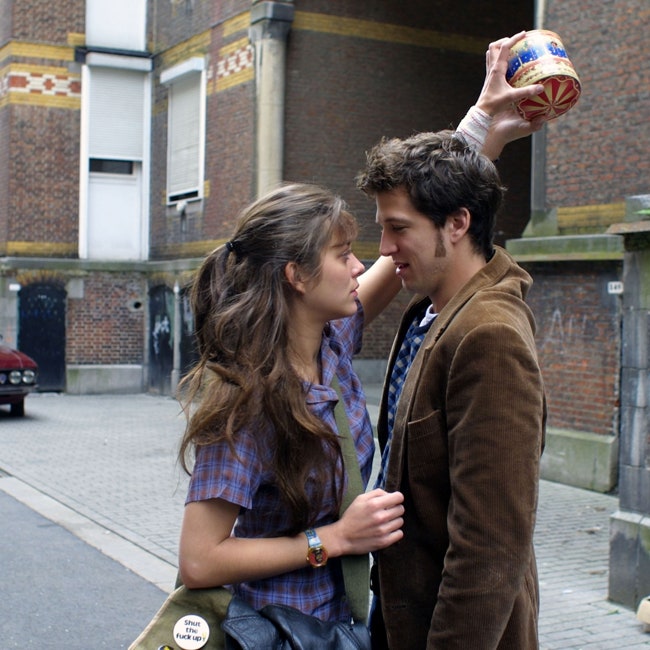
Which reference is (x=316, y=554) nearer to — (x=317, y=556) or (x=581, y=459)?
(x=317, y=556)

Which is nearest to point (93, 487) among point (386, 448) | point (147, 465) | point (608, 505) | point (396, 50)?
point (147, 465)

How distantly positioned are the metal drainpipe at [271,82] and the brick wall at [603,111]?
22.2 feet

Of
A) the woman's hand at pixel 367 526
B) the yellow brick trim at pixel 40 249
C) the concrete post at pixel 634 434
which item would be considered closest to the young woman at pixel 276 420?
the woman's hand at pixel 367 526

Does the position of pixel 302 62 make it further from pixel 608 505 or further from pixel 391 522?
pixel 391 522

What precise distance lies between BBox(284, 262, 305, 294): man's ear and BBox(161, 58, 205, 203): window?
16.8m

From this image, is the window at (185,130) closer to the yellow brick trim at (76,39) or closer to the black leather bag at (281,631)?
the yellow brick trim at (76,39)

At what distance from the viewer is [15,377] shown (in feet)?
51.6

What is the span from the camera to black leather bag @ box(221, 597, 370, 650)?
2.08m

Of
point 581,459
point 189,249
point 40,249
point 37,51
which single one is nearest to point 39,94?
point 37,51

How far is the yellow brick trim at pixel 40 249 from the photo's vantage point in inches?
802

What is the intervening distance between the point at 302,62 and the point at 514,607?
50.4 feet

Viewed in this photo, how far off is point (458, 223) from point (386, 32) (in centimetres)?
1576

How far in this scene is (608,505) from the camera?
364 inches

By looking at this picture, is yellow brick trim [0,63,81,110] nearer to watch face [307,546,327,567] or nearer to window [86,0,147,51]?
window [86,0,147,51]
